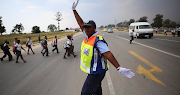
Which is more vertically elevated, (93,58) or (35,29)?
(35,29)

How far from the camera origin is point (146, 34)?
17047 millimetres

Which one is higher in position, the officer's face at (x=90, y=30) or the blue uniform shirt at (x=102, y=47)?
the officer's face at (x=90, y=30)

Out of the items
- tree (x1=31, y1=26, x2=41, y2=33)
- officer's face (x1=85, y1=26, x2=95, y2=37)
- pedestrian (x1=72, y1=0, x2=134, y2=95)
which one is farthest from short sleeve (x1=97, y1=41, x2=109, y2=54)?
tree (x1=31, y1=26, x2=41, y2=33)

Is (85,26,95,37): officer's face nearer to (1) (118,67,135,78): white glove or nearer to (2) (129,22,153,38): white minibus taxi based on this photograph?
(1) (118,67,135,78): white glove

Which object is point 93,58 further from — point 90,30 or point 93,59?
point 90,30

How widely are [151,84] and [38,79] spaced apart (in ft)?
13.4

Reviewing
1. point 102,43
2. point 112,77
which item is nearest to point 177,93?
point 112,77

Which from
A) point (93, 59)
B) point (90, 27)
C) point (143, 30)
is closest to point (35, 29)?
point (143, 30)

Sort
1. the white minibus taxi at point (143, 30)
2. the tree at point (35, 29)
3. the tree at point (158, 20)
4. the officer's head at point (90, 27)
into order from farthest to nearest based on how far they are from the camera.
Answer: the tree at point (35, 29) → the tree at point (158, 20) → the white minibus taxi at point (143, 30) → the officer's head at point (90, 27)

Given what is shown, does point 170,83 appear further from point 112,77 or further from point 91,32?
point 91,32

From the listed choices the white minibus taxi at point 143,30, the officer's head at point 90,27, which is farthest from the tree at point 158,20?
the officer's head at point 90,27

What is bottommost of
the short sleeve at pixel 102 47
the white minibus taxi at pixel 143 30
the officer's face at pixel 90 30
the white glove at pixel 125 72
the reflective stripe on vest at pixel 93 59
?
the white glove at pixel 125 72

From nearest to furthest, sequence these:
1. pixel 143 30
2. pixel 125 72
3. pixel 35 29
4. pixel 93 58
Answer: pixel 125 72 → pixel 93 58 → pixel 143 30 → pixel 35 29

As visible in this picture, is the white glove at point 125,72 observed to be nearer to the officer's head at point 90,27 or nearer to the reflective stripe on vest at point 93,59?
the reflective stripe on vest at point 93,59
